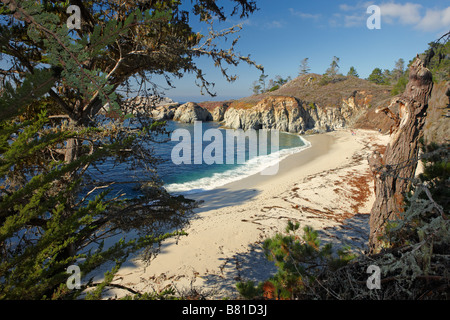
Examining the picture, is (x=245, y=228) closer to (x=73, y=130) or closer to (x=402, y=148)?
(x=402, y=148)

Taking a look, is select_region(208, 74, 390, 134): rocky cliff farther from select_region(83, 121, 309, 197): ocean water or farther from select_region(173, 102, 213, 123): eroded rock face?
select_region(83, 121, 309, 197): ocean water

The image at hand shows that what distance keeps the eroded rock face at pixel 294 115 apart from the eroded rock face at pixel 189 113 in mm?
19333

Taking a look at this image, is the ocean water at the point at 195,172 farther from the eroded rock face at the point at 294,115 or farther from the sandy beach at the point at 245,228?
the eroded rock face at the point at 294,115

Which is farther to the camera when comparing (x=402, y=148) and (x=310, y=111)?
(x=310, y=111)

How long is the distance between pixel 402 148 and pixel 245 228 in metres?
5.66

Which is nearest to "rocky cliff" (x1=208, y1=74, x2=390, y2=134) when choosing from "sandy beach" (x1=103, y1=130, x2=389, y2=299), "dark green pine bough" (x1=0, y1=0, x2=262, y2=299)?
"sandy beach" (x1=103, y1=130, x2=389, y2=299)

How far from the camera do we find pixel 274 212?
9797 mm

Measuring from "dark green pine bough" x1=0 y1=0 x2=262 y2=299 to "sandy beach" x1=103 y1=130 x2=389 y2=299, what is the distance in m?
1.87

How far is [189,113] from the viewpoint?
66.7 meters

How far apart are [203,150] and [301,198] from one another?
19886 millimetres

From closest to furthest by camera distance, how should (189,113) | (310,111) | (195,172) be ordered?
(195,172), (310,111), (189,113)

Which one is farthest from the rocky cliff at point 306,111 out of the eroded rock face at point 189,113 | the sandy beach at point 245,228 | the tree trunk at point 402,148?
the tree trunk at point 402,148

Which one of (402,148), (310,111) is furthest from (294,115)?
(402,148)
